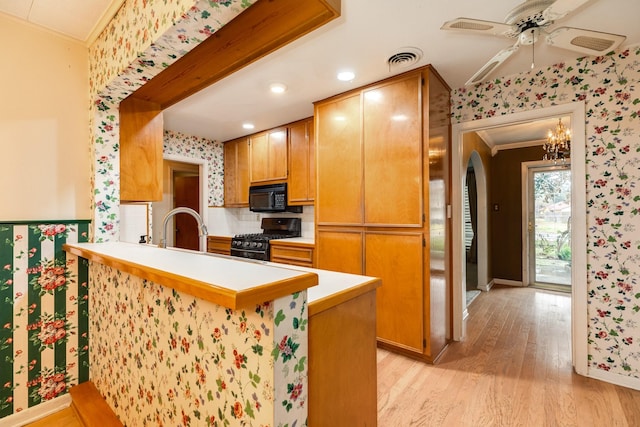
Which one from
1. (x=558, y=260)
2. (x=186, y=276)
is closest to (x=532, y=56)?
(x=186, y=276)

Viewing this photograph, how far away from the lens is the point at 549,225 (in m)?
4.50

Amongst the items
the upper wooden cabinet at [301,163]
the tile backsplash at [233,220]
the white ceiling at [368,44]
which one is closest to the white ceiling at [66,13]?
the white ceiling at [368,44]

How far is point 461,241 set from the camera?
2.53 meters

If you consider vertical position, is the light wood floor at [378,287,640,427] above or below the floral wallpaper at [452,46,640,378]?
below

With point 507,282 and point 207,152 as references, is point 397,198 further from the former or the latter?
point 507,282

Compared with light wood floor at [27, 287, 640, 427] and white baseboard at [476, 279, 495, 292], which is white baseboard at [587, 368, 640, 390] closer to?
light wood floor at [27, 287, 640, 427]

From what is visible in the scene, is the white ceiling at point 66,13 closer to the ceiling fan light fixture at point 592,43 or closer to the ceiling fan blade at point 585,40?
the ceiling fan blade at point 585,40

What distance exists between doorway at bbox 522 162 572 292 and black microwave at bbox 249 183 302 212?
368cm

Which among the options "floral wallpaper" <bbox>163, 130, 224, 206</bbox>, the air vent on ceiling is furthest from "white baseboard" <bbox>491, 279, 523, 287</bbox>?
"floral wallpaper" <bbox>163, 130, 224, 206</bbox>

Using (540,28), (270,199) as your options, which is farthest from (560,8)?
(270,199)

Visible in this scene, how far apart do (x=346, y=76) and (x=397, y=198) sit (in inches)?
40.4

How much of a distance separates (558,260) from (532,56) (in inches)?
152

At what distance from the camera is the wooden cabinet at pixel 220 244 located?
3848 mm

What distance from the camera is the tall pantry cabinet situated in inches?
83.9
